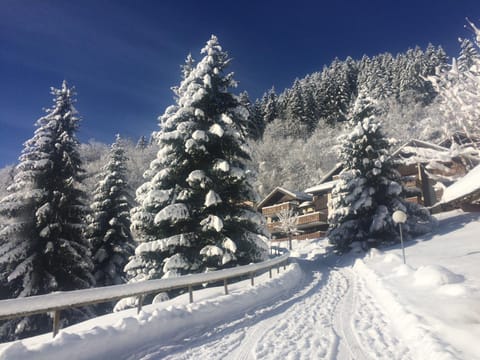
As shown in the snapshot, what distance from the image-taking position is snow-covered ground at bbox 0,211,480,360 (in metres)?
4.98

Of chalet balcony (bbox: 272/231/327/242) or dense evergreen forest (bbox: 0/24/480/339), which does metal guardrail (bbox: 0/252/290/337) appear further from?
chalet balcony (bbox: 272/231/327/242)

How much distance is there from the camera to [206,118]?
1516cm

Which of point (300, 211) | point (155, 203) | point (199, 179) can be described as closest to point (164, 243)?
point (155, 203)

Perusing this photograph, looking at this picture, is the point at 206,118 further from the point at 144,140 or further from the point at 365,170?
the point at 144,140

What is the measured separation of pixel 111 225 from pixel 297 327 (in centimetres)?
1880

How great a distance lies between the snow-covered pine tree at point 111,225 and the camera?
21142mm

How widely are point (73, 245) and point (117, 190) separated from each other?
6955mm

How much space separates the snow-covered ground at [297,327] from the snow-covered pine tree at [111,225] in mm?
14096

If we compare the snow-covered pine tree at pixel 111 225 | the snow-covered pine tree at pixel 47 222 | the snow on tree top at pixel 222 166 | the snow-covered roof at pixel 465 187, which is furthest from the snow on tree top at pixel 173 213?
the snow-covered pine tree at pixel 111 225

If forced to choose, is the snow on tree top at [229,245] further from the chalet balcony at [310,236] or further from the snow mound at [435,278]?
the chalet balcony at [310,236]

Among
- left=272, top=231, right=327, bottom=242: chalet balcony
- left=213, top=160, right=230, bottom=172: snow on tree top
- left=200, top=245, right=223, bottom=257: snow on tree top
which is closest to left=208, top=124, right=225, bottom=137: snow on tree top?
left=213, top=160, right=230, bottom=172: snow on tree top

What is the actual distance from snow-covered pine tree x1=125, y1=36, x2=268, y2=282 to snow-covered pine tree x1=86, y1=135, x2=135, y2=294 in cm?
836

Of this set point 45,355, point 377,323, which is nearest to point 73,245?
point 45,355

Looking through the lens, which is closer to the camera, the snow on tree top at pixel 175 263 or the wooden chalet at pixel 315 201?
the snow on tree top at pixel 175 263
